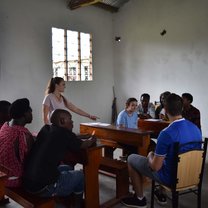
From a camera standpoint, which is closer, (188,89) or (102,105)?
(188,89)

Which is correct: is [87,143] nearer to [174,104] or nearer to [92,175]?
[92,175]

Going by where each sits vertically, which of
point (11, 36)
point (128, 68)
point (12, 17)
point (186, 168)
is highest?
point (12, 17)

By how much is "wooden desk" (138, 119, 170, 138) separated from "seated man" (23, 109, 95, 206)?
1848 mm

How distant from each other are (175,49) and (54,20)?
9.72 feet

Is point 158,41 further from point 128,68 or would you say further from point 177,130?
point 177,130

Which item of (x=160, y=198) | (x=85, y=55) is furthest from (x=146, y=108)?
(x=85, y=55)

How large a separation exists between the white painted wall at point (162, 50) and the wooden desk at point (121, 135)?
12.0 ft

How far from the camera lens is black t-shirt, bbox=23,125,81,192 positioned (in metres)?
2.13

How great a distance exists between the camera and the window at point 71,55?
6.53 meters

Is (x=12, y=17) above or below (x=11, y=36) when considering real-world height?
above

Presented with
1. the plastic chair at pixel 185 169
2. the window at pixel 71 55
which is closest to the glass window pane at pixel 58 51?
the window at pixel 71 55

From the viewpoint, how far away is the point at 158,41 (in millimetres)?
7098

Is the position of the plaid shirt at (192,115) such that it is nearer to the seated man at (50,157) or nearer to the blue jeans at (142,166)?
the blue jeans at (142,166)

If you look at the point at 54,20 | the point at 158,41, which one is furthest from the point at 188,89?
the point at 54,20
